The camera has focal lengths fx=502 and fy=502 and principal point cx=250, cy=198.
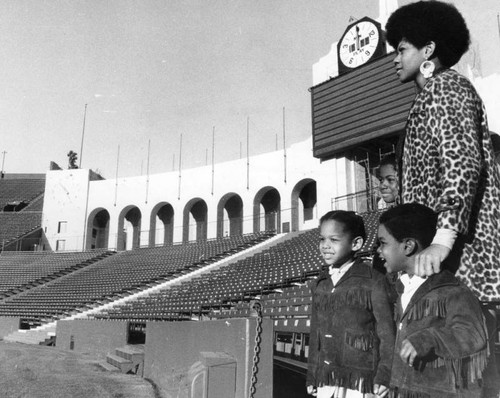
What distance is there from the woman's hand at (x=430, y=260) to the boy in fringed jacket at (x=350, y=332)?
613mm

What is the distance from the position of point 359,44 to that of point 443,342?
18696 mm

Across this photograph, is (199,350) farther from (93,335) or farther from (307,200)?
(307,200)

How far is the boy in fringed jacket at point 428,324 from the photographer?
60.1 inches

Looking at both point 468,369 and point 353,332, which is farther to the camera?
point 353,332

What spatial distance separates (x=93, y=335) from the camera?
13.6 meters

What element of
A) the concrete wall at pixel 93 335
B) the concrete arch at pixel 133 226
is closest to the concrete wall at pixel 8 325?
the concrete wall at pixel 93 335

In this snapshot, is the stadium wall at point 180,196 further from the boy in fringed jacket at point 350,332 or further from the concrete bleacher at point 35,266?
the boy in fringed jacket at point 350,332

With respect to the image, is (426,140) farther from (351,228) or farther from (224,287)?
(224,287)

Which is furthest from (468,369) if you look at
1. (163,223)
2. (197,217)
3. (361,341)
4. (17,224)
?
(17,224)

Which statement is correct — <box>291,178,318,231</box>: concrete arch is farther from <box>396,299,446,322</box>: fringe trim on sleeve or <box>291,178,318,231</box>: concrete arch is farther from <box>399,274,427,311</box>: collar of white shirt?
<box>396,299,446,322</box>: fringe trim on sleeve

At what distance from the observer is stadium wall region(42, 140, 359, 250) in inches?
896

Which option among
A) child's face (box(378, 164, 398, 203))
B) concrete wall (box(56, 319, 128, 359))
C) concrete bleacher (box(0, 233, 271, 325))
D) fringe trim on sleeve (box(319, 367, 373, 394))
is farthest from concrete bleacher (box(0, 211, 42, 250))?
fringe trim on sleeve (box(319, 367, 373, 394))

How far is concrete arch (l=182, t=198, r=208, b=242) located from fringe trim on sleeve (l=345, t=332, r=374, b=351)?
79.2ft

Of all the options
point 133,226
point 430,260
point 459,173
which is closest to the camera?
point 430,260
